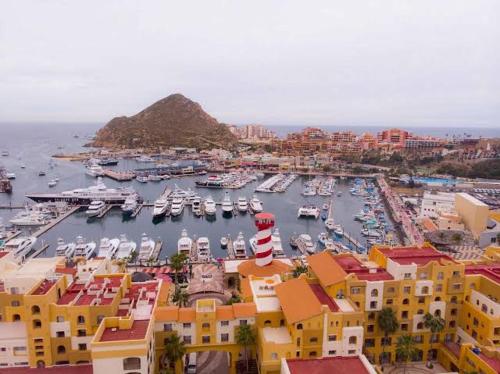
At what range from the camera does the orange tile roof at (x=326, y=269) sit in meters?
29.3

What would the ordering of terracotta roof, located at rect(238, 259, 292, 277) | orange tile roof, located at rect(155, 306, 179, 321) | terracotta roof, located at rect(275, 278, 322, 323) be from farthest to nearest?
terracotta roof, located at rect(238, 259, 292, 277), orange tile roof, located at rect(155, 306, 179, 321), terracotta roof, located at rect(275, 278, 322, 323)

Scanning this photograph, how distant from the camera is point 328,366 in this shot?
23.9m

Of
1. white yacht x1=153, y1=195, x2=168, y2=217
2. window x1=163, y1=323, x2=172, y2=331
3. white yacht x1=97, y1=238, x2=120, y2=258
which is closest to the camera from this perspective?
window x1=163, y1=323, x2=172, y2=331

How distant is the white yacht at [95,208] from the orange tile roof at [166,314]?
198ft

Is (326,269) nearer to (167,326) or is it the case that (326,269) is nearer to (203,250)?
(167,326)

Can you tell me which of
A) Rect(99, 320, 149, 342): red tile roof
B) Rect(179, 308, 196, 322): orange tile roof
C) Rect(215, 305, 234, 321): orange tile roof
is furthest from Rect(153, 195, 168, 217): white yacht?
Rect(99, 320, 149, 342): red tile roof

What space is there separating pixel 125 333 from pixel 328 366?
43.0ft

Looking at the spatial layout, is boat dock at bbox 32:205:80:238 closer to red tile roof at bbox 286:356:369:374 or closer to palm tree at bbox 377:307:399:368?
red tile roof at bbox 286:356:369:374

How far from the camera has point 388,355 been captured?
100 feet

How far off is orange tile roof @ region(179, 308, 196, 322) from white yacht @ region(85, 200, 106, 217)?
6088 cm

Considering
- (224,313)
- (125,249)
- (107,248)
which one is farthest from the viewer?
(107,248)

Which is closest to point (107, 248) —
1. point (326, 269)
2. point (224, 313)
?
point (224, 313)

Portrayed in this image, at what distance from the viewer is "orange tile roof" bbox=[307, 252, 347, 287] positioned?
29297 millimetres

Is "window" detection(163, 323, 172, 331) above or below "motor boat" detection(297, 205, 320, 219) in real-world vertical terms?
above
